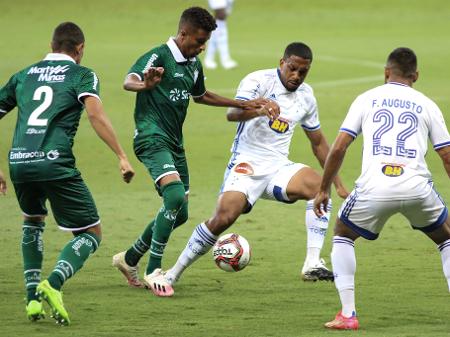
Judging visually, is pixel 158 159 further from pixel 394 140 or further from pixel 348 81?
pixel 348 81

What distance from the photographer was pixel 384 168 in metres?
8.51

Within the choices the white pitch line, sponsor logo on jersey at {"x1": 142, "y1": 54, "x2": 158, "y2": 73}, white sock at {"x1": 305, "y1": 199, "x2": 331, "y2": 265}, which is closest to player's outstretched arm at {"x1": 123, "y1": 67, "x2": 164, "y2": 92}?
sponsor logo on jersey at {"x1": 142, "y1": 54, "x2": 158, "y2": 73}

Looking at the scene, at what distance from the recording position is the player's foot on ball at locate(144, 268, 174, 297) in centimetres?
993

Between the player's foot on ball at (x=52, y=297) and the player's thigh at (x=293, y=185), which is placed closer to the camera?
the player's foot on ball at (x=52, y=297)

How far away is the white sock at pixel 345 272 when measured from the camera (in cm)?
855

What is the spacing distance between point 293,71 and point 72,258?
3.00m

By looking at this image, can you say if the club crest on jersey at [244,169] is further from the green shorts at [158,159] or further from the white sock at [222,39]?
the white sock at [222,39]

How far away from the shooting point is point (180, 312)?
364 inches

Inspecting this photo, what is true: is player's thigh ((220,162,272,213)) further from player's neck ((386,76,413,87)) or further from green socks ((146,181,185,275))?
player's neck ((386,76,413,87))

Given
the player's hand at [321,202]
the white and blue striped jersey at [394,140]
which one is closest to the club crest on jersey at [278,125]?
the player's hand at [321,202]

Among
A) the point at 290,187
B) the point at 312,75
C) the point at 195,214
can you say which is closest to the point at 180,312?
the point at 290,187

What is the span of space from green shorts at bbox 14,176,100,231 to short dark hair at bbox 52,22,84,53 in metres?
1.01

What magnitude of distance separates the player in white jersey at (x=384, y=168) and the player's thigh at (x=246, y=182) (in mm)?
1823

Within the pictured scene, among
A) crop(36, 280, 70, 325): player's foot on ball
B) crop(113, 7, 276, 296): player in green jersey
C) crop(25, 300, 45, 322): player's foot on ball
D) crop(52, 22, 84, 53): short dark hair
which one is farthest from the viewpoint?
crop(113, 7, 276, 296): player in green jersey
